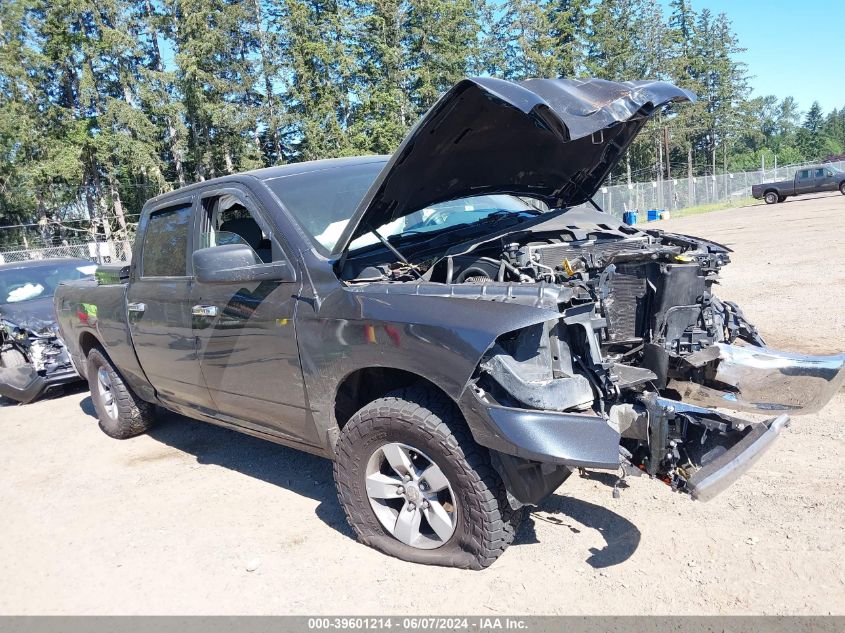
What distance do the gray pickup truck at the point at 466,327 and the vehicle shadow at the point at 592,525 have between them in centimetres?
46

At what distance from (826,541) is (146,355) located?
4.47 metres

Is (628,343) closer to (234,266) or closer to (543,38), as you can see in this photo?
(234,266)

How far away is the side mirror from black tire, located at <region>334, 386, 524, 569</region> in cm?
96

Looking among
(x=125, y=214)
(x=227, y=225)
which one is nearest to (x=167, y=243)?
(x=227, y=225)

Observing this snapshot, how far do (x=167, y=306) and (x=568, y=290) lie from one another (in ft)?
9.40

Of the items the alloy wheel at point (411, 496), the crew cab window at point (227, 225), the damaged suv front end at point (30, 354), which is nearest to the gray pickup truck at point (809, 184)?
the damaged suv front end at point (30, 354)

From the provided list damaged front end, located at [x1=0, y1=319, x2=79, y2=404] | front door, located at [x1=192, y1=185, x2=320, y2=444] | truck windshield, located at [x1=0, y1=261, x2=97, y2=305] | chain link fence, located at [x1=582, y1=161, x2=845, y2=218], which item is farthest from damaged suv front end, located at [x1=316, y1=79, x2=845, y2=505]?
chain link fence, located at [x1=582, y1=161, x2=845, y2=218]

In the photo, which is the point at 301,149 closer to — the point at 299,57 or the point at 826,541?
the point at 299,57

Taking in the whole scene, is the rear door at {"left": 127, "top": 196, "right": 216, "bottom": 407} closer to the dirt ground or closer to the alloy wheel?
the dirt ground

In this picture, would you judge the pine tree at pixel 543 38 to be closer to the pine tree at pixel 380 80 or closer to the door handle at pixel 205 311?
the pine tree at pixel 380 80

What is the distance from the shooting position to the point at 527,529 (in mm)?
3432

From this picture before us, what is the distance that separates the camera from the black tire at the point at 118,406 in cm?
564

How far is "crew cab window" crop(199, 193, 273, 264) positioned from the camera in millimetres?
4133

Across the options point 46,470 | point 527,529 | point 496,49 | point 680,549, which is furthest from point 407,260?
point 496,49
